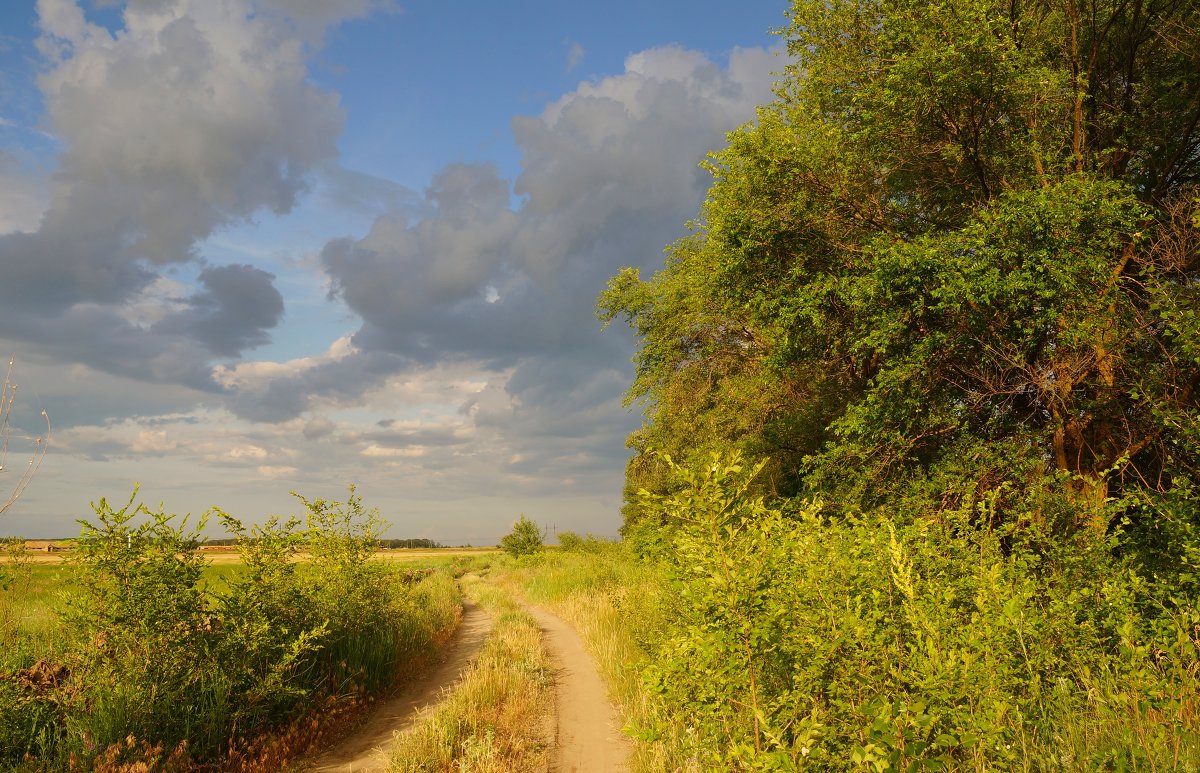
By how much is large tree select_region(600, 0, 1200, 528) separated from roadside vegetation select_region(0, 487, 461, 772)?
9.51 m

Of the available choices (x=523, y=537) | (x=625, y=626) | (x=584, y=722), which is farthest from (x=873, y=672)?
(x=523, y=537)

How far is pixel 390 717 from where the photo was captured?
30.5ft

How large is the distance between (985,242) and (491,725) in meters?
10.7

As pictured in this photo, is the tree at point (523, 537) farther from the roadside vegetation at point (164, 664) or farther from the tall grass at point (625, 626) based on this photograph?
the roadside vegetation at point (164, 664)

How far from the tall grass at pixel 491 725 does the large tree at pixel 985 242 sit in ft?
21.9

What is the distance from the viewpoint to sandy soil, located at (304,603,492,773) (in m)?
7.31

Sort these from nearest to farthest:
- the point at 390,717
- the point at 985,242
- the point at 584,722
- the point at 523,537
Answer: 1. the point at 584,722
2. the point at 390,717
3. the point at 985,242
4. the point at 523,537

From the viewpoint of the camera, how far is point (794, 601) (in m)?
5.25

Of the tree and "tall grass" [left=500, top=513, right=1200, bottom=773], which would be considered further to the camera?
the tree

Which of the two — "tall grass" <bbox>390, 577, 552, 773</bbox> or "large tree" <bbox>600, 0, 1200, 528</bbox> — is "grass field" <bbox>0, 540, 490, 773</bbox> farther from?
"large tree" <bbox>600, 0, 1200, 528</bbox>

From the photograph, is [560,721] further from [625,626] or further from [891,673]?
[891,673]

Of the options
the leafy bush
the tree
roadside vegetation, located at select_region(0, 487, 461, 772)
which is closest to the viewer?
the leafy bush

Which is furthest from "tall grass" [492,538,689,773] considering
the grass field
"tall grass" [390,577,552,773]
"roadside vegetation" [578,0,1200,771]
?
the grass field

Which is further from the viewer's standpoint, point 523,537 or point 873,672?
point 523,537
